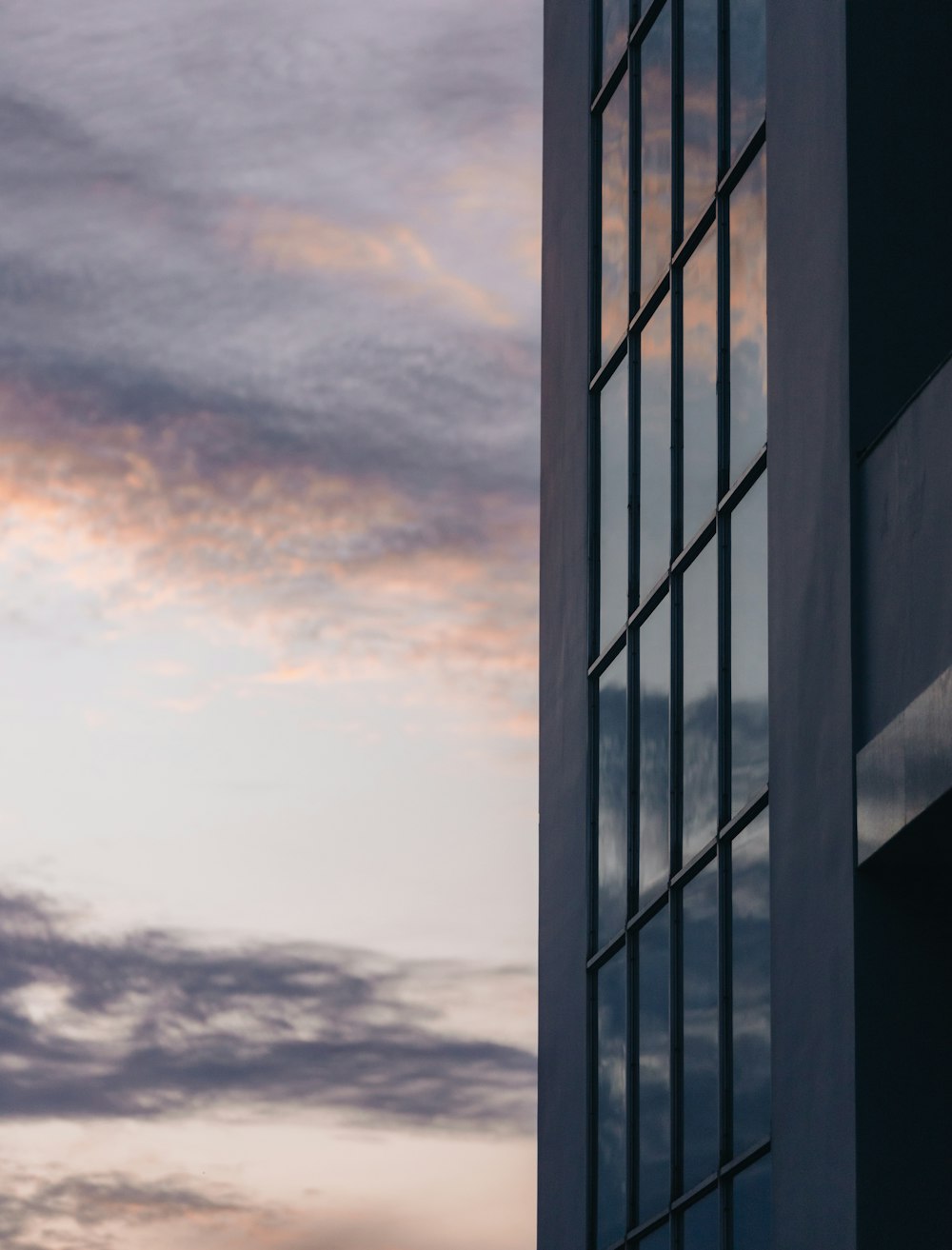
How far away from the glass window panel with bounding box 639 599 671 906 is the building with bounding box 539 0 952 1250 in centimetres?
5

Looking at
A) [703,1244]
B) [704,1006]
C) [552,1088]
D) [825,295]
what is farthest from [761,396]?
[552,1088]

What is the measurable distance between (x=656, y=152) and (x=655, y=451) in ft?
11.0

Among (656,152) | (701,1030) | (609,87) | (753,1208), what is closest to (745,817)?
(701,1030)

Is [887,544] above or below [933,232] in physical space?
below

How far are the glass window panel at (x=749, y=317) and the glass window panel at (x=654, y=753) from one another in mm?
2609

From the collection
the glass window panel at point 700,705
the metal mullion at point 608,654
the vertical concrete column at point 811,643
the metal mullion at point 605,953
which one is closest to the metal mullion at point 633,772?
the metal mullion at point 605,953

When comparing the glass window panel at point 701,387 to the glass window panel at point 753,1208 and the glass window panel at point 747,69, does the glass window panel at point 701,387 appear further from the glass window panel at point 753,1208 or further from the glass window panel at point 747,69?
the glass window panel at point 753,1208

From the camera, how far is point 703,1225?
19484 mm

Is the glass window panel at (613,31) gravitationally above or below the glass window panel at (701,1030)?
above

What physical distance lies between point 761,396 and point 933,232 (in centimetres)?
274

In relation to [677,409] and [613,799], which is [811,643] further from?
[613,799]

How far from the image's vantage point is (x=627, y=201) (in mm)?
24688

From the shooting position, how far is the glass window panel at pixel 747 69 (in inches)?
795

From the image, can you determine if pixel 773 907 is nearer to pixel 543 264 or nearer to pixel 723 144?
pixel 723 144
